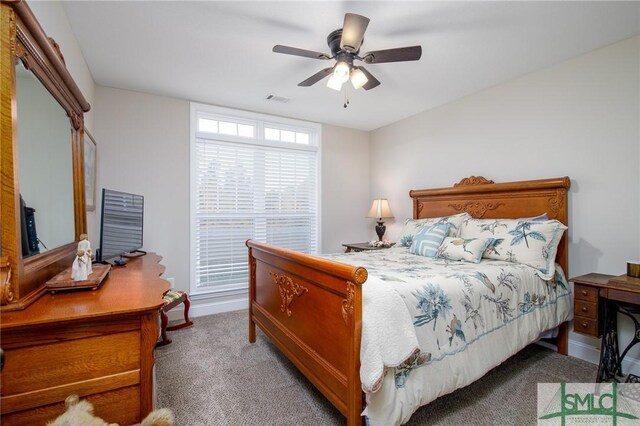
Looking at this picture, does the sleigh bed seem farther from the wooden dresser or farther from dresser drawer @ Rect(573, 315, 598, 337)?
the wooden dresser

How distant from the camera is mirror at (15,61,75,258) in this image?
1.20 m

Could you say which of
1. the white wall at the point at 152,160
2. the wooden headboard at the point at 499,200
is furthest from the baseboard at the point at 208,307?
the wooden headboard at the point at 499,200

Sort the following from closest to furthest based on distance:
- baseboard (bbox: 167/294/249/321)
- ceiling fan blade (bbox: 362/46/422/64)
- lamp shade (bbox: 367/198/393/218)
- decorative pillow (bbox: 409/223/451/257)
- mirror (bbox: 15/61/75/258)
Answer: mirror (bbox: 15/61/75/258), ceiling fan blade (bbox: 362/46/422/64), decorative pillow (bbox: 409/223/451/257), baseboard (bbox: 167/294/249/321), lamp shade (bbox: 367/198/393/218)

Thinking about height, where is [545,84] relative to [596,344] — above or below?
above

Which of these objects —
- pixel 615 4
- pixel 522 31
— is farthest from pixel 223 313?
pixel 615 4

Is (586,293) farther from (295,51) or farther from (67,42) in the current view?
(67,42)

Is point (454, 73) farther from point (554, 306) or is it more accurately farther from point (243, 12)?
point (554, 306)

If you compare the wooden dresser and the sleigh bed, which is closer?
the wooden dresser

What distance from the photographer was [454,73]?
279 centimetres

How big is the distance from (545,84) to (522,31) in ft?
2.71

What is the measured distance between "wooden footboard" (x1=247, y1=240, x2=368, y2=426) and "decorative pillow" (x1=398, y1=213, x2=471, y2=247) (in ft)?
5.57

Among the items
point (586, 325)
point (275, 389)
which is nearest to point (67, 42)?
point (275, 389)

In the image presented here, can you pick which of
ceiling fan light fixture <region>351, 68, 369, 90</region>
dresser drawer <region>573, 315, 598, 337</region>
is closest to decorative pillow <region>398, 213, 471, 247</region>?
dresser drawer <region>573, 315, 598, 337</region>

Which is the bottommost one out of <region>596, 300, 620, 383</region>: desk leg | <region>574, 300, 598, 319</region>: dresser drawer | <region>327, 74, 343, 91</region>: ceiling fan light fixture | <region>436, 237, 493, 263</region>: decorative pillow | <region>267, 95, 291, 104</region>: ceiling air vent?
<region>596, 300, 620, 383</region>: desk leg
